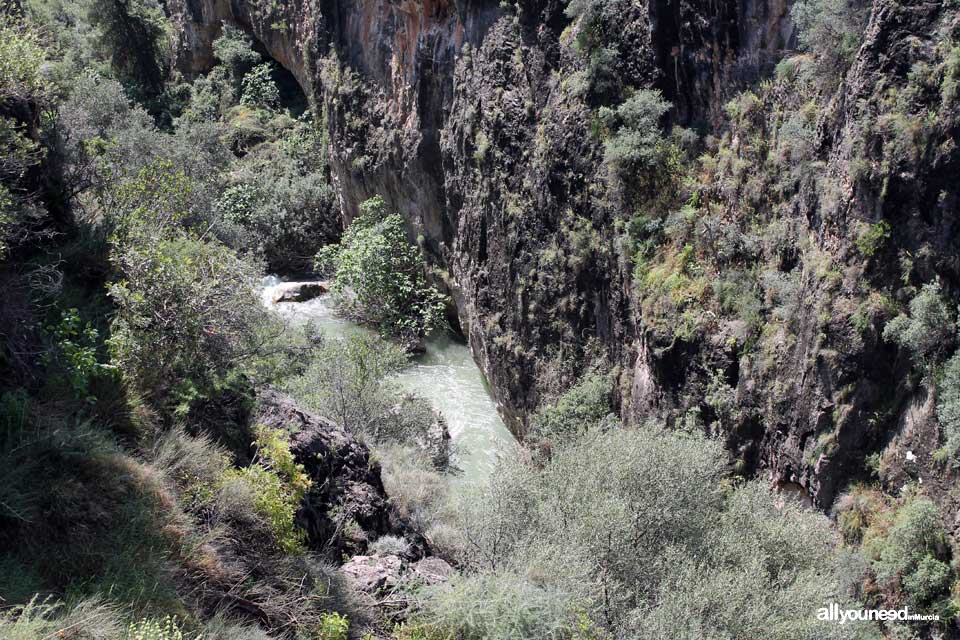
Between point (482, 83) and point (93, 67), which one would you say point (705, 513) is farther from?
point (93, 67)

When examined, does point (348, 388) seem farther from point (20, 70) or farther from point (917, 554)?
point (917, 554)

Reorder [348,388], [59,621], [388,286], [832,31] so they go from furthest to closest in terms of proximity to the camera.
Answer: [388,286]
[348,388]
[832,31]
[59,621]

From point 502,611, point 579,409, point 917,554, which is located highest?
point 502,611

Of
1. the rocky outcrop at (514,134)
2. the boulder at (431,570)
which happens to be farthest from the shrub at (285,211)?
the boulder at (431,570)

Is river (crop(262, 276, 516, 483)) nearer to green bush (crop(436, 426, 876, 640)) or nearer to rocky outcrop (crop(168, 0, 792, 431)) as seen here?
rocky outcrop (crop(168, 0, 792, 431))

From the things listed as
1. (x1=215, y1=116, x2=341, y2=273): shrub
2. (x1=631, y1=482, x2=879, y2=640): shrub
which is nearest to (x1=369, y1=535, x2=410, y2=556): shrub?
(x1=631, y1=482, x2=879, y2=640): shrub

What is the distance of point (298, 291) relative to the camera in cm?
2608

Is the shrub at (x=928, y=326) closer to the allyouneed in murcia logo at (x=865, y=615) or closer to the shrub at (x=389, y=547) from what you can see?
the allyouneed in murcia logo at (x=865, y=615)

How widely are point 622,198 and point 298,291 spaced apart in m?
15.1

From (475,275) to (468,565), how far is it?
12059 millimetres

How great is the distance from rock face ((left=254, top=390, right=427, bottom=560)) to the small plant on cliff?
45.6 ft

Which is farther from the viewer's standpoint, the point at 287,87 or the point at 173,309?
the point at 287,87

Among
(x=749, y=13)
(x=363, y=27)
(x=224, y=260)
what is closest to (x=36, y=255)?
(x=224, y=260)

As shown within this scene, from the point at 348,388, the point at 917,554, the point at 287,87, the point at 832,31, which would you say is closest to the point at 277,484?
Result: the point at 348,388
